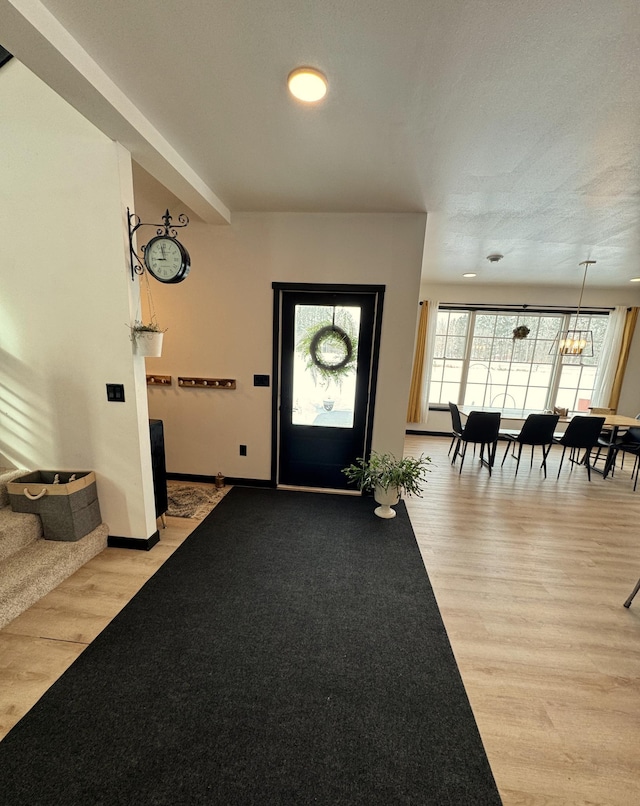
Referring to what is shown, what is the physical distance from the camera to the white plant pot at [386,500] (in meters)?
2.98

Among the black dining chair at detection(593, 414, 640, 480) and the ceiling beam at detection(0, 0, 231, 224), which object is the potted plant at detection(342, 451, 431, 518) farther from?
the black dining chair at detection(593, 414, 640, 480)

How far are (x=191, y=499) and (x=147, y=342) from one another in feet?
5.68

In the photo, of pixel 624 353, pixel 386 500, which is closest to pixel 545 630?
pixel 386 500

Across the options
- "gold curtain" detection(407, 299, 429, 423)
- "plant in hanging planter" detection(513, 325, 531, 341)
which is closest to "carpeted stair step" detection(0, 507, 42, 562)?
"gold curtain" detection(407, 299, 429, 423)

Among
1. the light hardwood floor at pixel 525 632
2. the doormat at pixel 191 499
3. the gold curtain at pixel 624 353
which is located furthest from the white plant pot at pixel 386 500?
the gold curtain at pixel 624 353

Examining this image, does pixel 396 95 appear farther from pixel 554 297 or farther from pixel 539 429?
pixel 554 297

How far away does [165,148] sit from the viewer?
6.39 feet

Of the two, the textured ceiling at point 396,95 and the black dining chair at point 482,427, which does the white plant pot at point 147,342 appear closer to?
the textured ceiling at point 396,95

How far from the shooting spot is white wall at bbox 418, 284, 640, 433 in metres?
5.59

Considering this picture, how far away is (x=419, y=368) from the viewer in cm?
600

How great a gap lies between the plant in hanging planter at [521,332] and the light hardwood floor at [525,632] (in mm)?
3465

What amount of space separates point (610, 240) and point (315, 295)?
10.3ft

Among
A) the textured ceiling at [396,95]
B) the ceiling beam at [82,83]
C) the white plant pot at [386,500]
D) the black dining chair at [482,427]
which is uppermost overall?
the textured ceiling at [396,95]

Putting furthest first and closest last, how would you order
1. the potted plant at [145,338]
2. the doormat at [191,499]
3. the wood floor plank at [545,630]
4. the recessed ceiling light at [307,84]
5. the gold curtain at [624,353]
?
the gold curtain at [624,353] < the doormat at [191,499] < the potted plant at [145,338] < the recessed ceiling light at [307,84] < the wood floor plank at [545,630]
